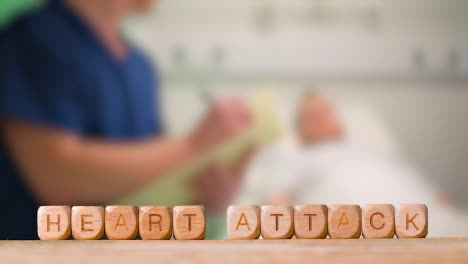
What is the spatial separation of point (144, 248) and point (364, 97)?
1.90 meters

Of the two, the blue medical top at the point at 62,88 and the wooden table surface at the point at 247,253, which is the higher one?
the blue medical top at the point at 62,88

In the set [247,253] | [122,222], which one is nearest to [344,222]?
[247,253]

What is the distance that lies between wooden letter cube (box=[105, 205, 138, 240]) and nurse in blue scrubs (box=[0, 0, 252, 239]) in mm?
1578

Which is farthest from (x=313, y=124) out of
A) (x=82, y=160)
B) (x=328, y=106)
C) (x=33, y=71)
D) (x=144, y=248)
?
(x=144, y=248)

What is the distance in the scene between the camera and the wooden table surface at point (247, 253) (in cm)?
73

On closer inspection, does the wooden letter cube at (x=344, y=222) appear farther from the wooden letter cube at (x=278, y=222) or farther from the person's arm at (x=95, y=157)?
the person's arm at (x=95, y=157)

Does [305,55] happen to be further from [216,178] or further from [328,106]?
[216,178]

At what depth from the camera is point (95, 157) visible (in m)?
2.45

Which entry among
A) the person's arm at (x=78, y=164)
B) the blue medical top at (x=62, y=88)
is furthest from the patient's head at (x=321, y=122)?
the blue medical top at (x=62, y=88)

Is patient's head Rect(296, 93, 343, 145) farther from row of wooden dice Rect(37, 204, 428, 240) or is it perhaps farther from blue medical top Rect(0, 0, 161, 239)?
row of wooden dice Rect(37, 204, 428, 240)

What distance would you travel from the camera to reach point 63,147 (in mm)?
2412

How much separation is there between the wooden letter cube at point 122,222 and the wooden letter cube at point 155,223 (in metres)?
0.01

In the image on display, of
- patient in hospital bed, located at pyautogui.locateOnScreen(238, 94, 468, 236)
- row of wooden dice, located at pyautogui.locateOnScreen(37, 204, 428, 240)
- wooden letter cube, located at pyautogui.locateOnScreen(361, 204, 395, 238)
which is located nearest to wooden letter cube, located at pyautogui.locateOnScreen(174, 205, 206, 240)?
row of wooden dice, located at pyautogui.locateOnScreen(37, 204, 428, 240)

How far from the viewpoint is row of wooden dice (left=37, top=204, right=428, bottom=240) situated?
0.88 metres
